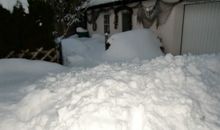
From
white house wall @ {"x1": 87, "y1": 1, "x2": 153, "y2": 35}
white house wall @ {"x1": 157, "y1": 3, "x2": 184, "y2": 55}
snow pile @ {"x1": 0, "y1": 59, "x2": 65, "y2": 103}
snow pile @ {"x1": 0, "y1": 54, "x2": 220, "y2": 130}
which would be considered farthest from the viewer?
white house wall @ {"x1": 87, "y1": 1, "x2": 153, "y2": 35}

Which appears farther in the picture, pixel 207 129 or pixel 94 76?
pixel 94 76

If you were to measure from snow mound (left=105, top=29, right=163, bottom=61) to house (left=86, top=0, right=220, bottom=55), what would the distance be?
93 centimetres

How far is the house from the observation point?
9484mm

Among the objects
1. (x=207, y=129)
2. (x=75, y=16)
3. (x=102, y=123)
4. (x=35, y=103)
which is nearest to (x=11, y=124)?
(x=35, y=103)

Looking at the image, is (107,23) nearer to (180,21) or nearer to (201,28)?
(180,21)

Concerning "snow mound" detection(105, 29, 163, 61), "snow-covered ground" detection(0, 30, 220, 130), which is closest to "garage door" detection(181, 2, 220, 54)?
"snow mound" detection(105, 29, 163, 61)

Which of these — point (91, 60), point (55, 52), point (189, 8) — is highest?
point (189, 8)

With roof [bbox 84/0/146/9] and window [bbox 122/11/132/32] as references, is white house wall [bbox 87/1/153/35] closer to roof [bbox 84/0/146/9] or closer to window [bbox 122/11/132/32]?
window [bbox 122/11/132/32]

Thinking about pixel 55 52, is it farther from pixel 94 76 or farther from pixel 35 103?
pixel 35 103

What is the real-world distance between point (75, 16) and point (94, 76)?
16700 millimetres

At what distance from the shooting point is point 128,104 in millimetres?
3947

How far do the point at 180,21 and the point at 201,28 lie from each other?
1.15 m

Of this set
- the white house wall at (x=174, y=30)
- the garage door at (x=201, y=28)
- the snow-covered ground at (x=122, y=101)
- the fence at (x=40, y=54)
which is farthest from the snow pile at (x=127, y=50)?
the snow-covered ground at (x=122, y=101)

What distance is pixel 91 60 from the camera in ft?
35.1
